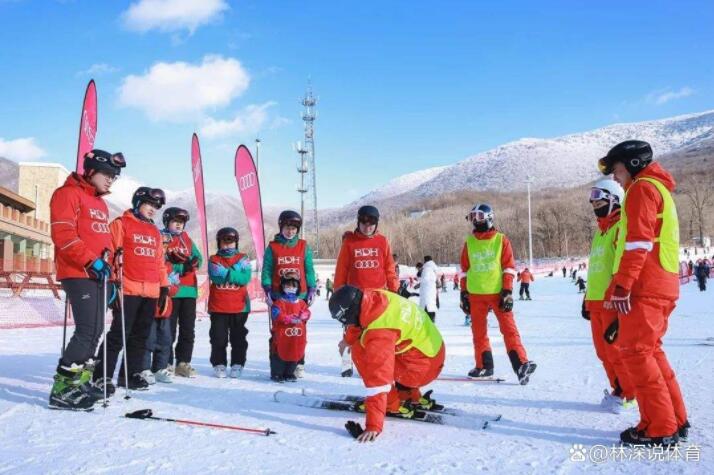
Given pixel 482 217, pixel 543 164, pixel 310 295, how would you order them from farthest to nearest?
1. pixel 543 164
2. pixel 310 295
3. pixel 482 217

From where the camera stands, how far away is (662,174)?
299 centimetres

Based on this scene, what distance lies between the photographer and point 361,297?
3305 millimetres

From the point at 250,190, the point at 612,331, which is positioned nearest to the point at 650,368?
the point at 612,331

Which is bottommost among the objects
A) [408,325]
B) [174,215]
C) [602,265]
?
[408,325]

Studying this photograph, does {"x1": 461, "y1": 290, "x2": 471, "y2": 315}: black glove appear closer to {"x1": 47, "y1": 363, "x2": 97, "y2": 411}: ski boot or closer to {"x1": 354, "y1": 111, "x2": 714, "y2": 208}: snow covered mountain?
{"x1": 47, "y1": 363, "x2": 97, "y2": 411}: ski boot

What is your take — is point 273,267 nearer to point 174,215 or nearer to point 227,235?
point 227,235

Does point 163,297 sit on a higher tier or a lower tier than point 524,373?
higher

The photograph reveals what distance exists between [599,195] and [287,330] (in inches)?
126

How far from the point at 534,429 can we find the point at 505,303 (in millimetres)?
1811

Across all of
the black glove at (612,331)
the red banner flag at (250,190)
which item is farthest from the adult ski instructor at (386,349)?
the red banner flag at (250,190)

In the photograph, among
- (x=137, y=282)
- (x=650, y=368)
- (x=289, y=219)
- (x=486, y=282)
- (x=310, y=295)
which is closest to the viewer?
(x=650, y=368)

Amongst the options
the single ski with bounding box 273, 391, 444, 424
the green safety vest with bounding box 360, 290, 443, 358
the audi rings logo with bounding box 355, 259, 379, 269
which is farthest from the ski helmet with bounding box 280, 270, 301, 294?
the green safety vest with bounding box 360, 290, 443, 358

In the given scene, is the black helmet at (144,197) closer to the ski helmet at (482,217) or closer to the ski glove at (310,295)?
the ski glove at (310,295)

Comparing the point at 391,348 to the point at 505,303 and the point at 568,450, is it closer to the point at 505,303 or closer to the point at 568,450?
the point at 568,450
